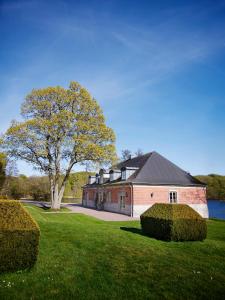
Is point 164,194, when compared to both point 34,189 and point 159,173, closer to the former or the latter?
point 159,173

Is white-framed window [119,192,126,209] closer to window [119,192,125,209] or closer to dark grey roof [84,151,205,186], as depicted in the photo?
window [119,192,125,209]

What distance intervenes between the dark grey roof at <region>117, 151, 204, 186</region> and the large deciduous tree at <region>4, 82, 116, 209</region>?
13.6ft

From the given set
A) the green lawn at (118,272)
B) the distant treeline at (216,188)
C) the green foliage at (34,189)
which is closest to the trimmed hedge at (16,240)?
the green lawn at (118,272)

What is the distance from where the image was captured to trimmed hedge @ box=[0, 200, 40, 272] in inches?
266

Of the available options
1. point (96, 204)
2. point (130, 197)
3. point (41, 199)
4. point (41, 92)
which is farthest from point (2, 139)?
point (41, 199)

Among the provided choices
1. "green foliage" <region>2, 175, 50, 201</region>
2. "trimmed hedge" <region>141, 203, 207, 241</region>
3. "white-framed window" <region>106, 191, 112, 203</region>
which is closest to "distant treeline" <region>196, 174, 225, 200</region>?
"green foliage" <region>2, 175, 50, 201</region>

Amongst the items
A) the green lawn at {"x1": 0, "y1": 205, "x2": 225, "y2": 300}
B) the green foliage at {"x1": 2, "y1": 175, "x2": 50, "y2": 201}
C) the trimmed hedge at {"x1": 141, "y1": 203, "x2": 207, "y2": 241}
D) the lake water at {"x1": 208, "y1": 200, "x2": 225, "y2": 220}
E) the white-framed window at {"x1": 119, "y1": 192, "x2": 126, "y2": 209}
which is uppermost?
the green foliage at {"x1": 2, "y1": 175, "x2": 50, "y2": 201}

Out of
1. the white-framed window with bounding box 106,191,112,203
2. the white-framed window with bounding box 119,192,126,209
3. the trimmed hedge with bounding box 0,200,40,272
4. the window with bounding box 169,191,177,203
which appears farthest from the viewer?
the white-framed window with bounding box 106,191,112,203

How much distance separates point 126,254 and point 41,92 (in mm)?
24159

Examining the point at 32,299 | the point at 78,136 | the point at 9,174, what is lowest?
the point at 32,299

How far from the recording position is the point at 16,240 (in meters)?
6.87

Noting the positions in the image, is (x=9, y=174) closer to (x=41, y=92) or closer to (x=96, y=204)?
(x=96, y=204)

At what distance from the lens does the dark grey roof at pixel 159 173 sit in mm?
28291

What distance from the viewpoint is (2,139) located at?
27.7m
